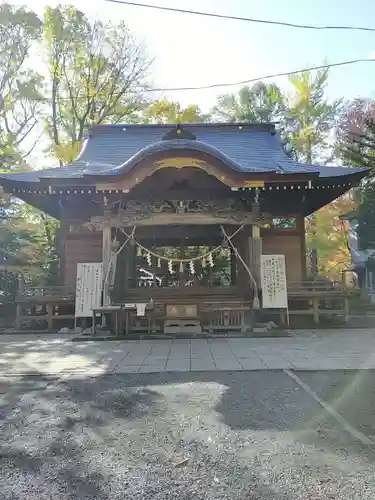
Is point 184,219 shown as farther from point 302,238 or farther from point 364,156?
point 364,156

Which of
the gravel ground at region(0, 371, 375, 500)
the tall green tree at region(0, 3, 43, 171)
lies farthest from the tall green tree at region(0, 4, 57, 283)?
the gravel ground at region(0, 371, 375, 500)

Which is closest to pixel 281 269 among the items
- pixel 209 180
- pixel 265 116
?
pixel 209 180

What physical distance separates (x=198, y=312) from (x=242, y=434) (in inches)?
272

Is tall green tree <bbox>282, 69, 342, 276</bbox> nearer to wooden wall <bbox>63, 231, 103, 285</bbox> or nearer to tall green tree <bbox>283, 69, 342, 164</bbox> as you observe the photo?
tall green tree <bbox>283, 69, 342, 164</bbox>

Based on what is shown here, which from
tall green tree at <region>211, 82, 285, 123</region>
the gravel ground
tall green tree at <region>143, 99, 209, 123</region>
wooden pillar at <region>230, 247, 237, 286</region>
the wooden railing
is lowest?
the gravel ground

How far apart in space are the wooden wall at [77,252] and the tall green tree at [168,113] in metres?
11.4

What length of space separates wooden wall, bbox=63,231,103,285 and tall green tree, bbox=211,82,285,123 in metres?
18.3

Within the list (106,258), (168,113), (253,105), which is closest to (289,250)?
(106,258)

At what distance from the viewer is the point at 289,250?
11984 mm

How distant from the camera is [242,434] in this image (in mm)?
3238

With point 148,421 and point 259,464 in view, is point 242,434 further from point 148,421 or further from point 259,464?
point 148,421

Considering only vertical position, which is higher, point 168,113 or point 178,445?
point 168,113

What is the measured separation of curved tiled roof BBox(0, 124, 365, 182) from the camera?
9.72m

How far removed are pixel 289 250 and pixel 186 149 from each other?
14.5 ft
